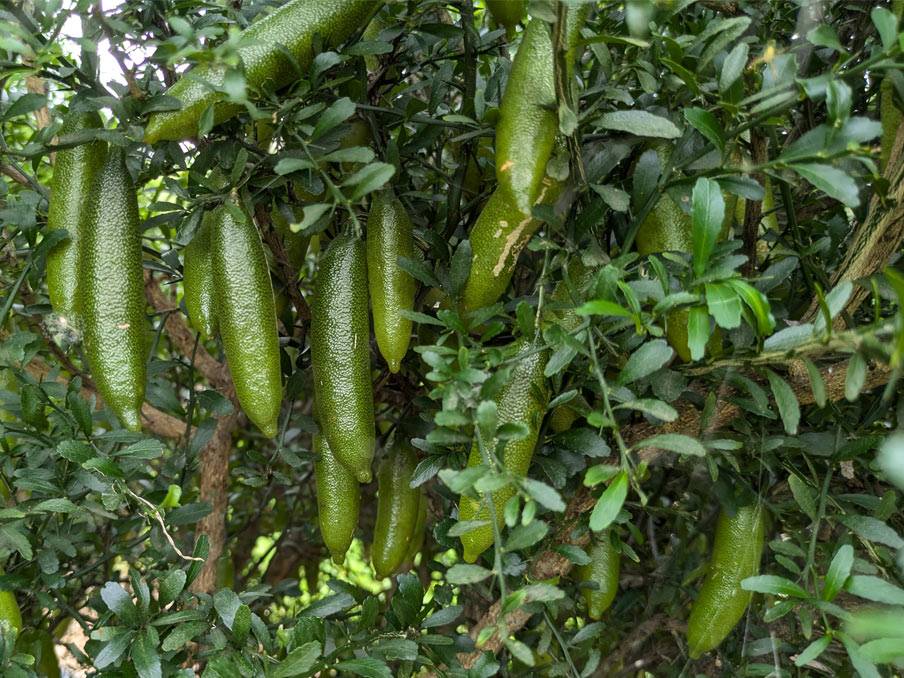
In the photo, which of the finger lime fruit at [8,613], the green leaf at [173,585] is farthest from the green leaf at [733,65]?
the finger lime fruit at [8,613]

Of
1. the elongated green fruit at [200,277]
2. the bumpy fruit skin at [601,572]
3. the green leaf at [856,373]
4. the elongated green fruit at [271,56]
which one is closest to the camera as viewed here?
the green leaf at [856,373]

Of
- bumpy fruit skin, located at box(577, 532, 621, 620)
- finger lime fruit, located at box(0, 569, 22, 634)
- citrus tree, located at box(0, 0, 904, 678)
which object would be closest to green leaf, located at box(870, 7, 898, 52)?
citrus tree, located at box(0, 0, 904, 678)

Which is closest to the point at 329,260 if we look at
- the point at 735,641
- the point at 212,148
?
the point at 212,148

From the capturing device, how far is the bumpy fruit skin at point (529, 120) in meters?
0.46

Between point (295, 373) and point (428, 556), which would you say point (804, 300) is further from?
point (428, 556)

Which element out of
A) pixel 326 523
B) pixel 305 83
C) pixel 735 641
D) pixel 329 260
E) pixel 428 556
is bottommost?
pixel 428 556

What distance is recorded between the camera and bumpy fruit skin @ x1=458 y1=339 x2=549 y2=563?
0.51 meters

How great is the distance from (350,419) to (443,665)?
0.27 m

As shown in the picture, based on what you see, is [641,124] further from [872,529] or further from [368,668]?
[368,668]

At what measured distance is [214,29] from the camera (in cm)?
48

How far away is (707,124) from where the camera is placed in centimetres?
45

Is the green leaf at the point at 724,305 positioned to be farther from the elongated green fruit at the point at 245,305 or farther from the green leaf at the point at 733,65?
the elongated green fruit at the point at 245,305

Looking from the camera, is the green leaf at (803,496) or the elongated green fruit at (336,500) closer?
the green leaf at (803,496)

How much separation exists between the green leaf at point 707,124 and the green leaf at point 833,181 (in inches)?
2.1
